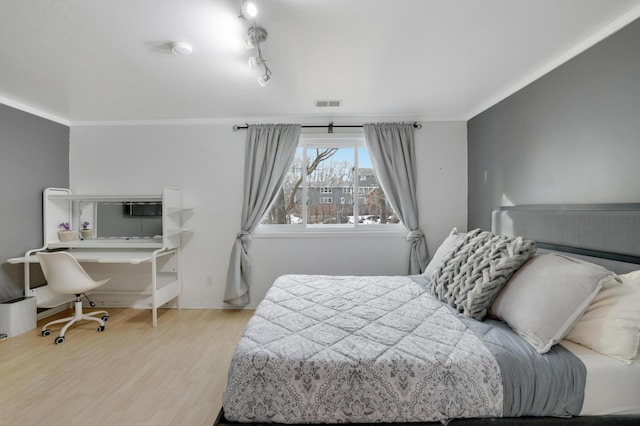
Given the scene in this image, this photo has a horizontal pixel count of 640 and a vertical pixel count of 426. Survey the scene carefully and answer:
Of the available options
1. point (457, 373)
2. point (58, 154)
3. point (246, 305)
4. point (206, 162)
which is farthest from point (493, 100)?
point (58, 154)

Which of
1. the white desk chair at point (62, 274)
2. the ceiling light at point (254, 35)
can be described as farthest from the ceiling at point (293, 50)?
the white desk chair at point (62, 274)

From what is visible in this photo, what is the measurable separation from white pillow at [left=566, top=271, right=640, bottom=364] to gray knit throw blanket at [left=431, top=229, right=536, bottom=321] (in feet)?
1.24

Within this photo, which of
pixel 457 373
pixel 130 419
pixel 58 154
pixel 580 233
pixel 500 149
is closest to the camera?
pixel 457 373

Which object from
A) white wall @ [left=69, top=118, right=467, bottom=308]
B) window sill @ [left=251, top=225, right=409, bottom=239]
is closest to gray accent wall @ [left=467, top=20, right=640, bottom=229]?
white wall @ [left=69, top=118, right=467, bottom=308]

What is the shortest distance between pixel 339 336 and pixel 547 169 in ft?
7.18

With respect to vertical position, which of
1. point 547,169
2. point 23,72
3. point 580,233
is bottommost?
point 580,233

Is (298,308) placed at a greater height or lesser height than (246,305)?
greater

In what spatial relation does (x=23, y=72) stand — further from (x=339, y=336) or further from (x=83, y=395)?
(x=339, y=336)

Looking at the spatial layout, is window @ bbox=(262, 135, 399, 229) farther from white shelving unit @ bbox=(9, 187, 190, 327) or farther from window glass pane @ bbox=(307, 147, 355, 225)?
white shelving unit @ bbox=(9, 187, 190, 327)

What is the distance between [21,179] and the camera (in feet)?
10.0

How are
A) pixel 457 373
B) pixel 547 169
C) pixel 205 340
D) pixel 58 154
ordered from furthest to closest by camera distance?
pixel 58 154
pixel 205 340
pixel 547 169
pixel 457 373

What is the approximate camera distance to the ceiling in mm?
1591

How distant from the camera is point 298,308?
190cm

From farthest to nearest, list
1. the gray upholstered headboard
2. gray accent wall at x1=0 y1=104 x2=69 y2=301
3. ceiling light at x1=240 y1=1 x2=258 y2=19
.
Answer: gray accent wall at x1=0 y1=104 x2=69 y2=301 → the gray upholstered headboard → ceiling light at x1=240 y1=1 x2=258 y2=19
